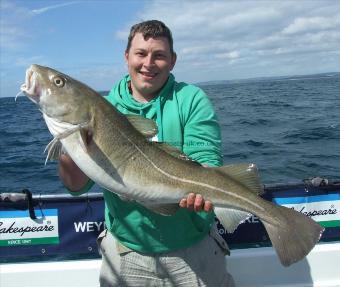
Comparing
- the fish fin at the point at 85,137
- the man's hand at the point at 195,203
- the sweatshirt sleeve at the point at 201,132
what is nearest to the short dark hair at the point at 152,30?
the sweatshirt sleeve at the point at 201,132

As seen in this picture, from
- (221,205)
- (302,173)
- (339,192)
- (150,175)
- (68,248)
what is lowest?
(302,173)

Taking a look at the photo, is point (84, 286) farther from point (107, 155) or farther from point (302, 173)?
point (302, 173)

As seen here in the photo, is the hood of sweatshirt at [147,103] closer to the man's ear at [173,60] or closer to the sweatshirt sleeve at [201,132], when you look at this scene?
the man's ear at [173,60]

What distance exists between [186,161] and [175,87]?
2.83 feet

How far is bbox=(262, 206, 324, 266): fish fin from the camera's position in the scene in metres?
3.39

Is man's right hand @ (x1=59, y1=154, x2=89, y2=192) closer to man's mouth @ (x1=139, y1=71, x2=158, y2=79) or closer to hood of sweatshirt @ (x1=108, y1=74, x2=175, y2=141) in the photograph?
hood of sweatshirt @ (x1=108, y1=74, x2=175, y2=141)

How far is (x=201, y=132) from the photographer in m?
3.69

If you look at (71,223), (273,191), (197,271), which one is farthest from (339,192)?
(71,223)

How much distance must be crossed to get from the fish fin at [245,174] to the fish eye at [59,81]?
1.32 m

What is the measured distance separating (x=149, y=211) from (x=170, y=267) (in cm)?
54

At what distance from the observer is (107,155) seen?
10.2ft

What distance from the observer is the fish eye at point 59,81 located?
307cm

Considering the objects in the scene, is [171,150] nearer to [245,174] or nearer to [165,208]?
[165,208]

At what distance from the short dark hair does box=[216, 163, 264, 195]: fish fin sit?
3.80 ft
